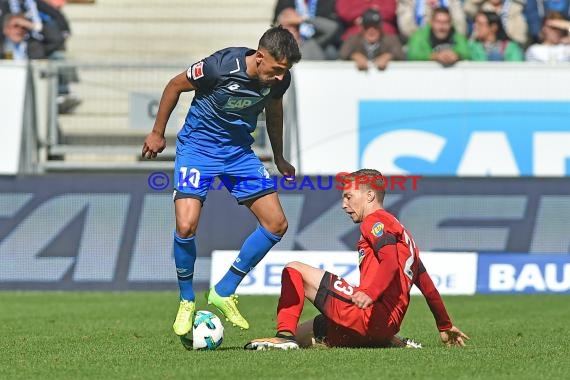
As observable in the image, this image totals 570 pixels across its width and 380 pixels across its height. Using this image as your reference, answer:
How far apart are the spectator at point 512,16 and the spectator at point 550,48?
39 cm

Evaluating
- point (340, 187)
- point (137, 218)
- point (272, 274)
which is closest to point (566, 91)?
point (340, 187)

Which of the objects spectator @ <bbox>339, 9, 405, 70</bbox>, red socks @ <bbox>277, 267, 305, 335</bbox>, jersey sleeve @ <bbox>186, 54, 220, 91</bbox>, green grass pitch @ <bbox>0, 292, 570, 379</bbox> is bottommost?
green grass pitch @ <bbox>0, 292, 570, 379</bbox>

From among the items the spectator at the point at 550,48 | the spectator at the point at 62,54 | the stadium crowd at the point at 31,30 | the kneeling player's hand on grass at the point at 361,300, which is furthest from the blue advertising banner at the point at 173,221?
the kneeling player's hand on grass at the point at 361,300

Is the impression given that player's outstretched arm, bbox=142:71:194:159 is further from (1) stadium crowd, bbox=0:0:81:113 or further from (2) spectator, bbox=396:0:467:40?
(2) spectator, bbox=396:0:467:40

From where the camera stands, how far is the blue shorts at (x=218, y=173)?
8867 millimetres

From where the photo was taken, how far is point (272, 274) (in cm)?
1454

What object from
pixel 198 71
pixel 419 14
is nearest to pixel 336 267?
pixel 419 14

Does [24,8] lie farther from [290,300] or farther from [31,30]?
[290,300]

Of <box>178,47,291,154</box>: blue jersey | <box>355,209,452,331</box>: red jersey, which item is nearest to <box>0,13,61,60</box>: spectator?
<box>178,47,291,154</box>: blue jersey

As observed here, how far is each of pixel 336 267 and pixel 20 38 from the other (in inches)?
243

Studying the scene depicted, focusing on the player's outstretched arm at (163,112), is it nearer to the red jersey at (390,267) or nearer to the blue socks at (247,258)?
the blue socks at (247,258)

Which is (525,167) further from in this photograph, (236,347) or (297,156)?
(236,347)

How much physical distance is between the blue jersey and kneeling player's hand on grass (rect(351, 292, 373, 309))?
2028 mm

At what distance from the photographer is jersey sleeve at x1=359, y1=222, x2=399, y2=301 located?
7570 mm
